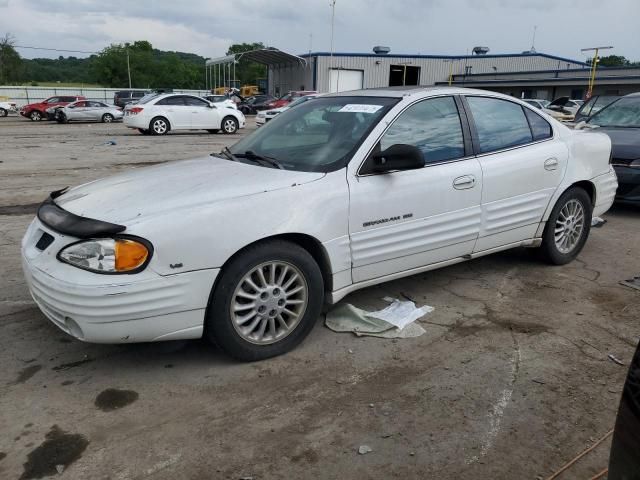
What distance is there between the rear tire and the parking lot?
54.8 feet

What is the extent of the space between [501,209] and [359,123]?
138 centimetres

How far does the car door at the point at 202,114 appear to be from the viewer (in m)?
21.0

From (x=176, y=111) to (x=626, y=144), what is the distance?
1663 cm

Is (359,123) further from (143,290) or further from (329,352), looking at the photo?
(143,290)

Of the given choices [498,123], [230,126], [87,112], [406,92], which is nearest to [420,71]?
[87,112]

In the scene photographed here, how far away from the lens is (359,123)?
3.94 meters

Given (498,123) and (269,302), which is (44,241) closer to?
(269,302)

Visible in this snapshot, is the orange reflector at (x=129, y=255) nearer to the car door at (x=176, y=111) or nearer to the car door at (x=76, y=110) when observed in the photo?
the car door at (x=176, y=111)

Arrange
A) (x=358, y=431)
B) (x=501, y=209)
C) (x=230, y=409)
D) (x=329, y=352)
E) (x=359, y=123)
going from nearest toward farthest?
(x=358, y=431)
(x=230, y=409)
(x=329, y=352)
(x=359, y=123)
(x=501, y=209)

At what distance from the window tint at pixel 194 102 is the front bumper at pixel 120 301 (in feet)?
61.9

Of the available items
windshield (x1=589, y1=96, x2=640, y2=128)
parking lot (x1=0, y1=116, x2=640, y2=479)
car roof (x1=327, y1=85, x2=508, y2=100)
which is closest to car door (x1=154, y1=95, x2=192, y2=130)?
windshield (x1=589, y1=96, x2=640, y2=128)

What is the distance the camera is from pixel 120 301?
9.50 feet

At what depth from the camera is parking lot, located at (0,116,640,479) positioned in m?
2.55

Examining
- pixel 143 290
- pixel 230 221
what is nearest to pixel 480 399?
pixel 230 221
